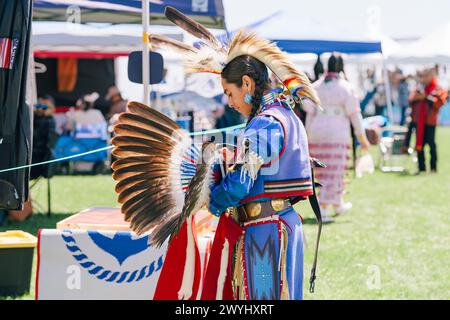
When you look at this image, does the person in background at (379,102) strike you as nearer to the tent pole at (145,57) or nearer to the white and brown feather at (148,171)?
the tent pole at (145,57)

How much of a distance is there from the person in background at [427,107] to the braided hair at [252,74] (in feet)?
31.1

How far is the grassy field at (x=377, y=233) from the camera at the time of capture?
17.5 feet

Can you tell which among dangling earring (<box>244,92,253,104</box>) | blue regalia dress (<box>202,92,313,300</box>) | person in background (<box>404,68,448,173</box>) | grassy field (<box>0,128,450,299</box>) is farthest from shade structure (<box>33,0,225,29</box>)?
person in background (<box>404,68,448,173</box>)

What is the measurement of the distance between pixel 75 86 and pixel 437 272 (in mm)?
Result: 10808

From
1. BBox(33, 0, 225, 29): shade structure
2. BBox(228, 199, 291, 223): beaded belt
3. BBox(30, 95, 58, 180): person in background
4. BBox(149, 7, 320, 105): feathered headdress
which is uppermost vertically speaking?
BBox(33, 0, 225, 29): shade structure

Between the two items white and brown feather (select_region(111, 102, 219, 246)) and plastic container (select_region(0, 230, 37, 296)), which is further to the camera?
plastic container (select_region(0, 230, 37, 296))

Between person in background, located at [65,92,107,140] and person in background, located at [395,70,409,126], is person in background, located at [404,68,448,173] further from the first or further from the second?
person in background, located at [395,70,409,126]

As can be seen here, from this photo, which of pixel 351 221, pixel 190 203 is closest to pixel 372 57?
pixel 351 221

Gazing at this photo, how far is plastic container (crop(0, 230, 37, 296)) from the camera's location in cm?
489

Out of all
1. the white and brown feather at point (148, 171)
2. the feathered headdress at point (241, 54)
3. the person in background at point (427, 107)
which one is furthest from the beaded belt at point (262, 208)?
the person in background at point (427, 107)

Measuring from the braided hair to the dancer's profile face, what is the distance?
1 cm

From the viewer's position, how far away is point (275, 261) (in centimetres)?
302

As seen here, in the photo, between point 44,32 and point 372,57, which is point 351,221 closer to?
point 44,32

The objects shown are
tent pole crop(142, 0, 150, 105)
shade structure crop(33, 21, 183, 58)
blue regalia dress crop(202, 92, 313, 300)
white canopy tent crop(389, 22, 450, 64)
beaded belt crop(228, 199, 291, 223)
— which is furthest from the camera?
white canopy tent crop(389, 22, 450, 64)
